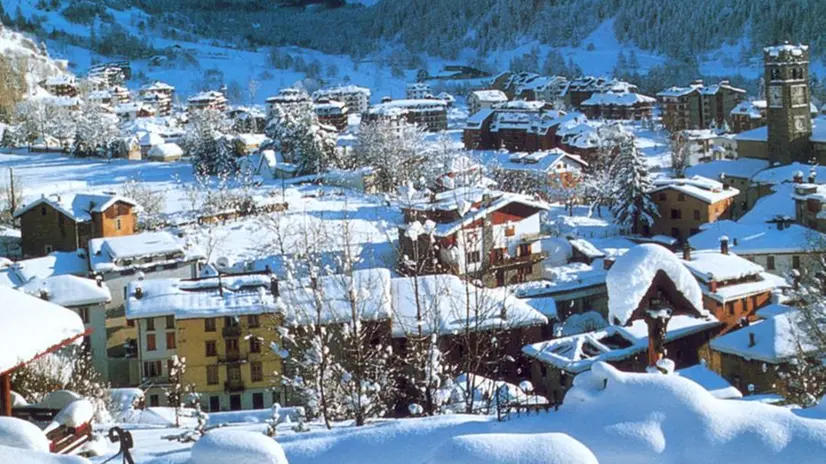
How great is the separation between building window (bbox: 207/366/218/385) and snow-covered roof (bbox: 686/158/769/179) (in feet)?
81.9

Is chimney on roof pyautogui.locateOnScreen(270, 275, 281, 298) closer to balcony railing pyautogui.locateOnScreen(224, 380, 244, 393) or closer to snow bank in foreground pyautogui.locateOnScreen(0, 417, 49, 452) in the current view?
balcony railing pyautogui.locateOnScreen(224, 380, 244, 393)

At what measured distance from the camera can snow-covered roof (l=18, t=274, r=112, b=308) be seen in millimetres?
21578

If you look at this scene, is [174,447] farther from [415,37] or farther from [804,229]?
[415,37]

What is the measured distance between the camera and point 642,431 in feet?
17.5

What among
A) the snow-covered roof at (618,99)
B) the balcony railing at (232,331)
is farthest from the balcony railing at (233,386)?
the snow-covered roof at (618,99)

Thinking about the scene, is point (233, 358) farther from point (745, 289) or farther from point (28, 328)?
point (28, 328)

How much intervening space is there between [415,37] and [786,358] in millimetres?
126046

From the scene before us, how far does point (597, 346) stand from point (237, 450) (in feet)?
42.8

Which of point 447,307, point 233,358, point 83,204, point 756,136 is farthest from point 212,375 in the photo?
point 756,136

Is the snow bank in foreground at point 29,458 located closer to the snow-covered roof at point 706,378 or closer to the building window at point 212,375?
the snow-covered roof at point 706,378

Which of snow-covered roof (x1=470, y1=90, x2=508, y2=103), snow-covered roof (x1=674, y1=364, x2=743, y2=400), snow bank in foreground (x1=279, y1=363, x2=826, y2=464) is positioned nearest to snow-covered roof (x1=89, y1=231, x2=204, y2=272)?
snow-covered roof (x1=674, y1=364, x2=743, y2=400)

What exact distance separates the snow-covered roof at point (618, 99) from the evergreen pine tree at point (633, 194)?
3474cm

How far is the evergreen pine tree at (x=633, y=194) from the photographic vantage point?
32906 millimetres

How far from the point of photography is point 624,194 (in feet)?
109
